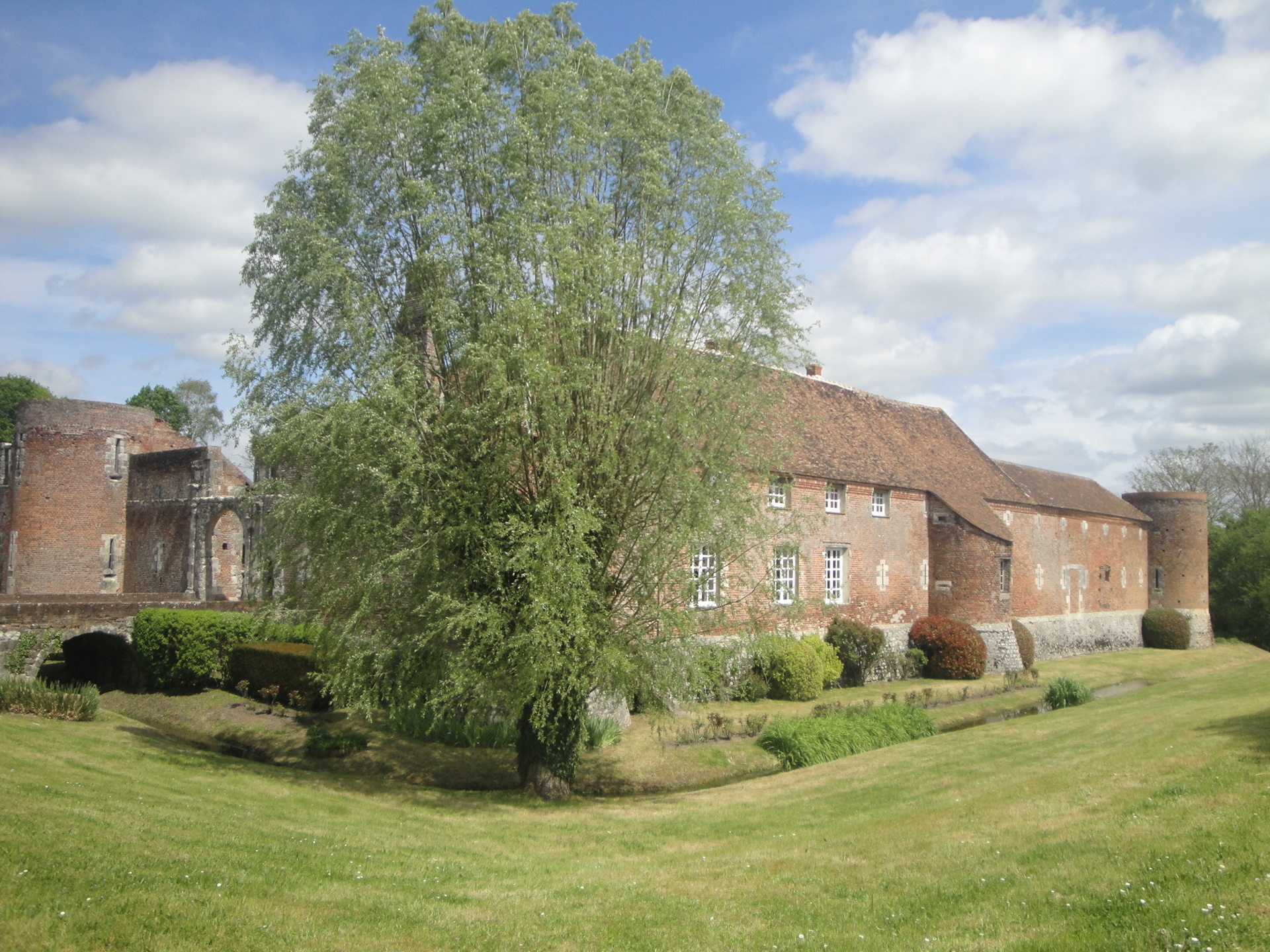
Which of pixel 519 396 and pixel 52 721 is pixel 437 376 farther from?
pixel 52 721

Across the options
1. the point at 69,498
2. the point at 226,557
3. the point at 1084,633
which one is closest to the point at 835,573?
the point at 1084,633

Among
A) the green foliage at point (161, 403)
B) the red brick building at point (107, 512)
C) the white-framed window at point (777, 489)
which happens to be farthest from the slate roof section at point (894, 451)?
the green foliage at point (161, 403)

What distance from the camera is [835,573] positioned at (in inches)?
1013

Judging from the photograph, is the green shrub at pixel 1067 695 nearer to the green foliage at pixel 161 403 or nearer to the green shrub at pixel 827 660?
the green shrub at pixel 827 660

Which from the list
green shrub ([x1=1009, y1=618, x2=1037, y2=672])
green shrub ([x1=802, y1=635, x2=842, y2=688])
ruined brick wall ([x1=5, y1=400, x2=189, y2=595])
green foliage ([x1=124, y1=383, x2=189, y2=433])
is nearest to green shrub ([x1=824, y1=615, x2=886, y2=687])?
green shrub ([x1=802, y1=635, x2=842, y2=688])

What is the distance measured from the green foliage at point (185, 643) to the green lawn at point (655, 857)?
6.08 metres

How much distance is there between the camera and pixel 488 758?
49.9 feet

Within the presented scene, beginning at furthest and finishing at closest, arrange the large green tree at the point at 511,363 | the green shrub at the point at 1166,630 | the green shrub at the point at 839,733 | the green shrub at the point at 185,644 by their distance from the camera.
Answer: the green shrub at the point at 1166,630, the green shrub at the point at 185,644, the green shrub at the point at 839,733, the large green tree at the point at 511,363

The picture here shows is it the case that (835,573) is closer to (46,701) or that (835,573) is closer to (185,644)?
(185,644)

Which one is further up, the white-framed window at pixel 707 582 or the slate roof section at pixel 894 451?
the slate roof section at pixel 894 451

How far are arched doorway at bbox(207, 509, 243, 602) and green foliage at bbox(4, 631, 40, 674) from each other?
532 inches

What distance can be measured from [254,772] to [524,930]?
27.5 feet

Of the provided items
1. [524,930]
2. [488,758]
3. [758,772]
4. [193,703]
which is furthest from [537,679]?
[193,703]

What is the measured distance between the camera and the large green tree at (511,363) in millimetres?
11047
